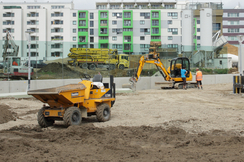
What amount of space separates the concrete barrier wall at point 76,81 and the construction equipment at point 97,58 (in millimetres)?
1449

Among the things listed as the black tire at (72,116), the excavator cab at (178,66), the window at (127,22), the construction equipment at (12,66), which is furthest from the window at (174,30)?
the black tire at (72,116)

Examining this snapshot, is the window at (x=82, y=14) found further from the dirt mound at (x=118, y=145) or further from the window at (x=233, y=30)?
the dirt mound at (x=118, y=145)

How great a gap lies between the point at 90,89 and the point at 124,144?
3590mm

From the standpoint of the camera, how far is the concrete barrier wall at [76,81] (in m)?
20.9

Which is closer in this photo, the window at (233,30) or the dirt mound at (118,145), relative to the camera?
the dirt mound at (118,145)

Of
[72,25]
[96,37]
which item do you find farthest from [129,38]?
[72,25]

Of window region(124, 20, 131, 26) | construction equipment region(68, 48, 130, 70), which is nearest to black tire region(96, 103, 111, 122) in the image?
construction equipment region(68, 48, 130, 70)

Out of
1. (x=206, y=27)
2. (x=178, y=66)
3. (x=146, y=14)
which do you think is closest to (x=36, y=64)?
(x=178, y=66)

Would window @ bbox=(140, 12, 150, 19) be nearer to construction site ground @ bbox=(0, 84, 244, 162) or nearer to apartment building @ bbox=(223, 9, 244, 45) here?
apartment building @ bbox=(223, 9, 244, 45)

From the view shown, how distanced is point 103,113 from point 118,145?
11.7 feet

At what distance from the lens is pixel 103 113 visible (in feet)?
32.8

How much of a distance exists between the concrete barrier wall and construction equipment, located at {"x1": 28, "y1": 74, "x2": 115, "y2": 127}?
1276 centimetres

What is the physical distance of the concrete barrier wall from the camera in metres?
20.9

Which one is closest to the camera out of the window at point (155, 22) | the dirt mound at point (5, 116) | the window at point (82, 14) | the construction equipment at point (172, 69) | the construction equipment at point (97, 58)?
the dirt mound at point (5, 116)
